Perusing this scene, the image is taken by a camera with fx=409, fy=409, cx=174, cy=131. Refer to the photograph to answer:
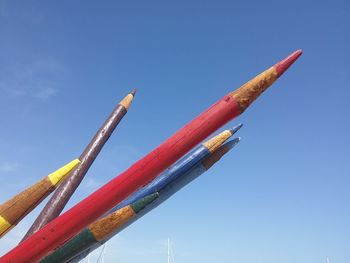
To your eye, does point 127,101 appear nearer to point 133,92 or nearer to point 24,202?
point 133,92

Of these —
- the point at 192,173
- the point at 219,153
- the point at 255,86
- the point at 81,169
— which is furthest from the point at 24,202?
the point at 219,153

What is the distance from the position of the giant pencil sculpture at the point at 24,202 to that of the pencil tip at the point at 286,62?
3.86 m

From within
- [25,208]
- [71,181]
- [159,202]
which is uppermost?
[71,181]

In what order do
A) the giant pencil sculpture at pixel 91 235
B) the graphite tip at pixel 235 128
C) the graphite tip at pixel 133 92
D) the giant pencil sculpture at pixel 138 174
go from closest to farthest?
1. the giant pencil sculpture at pixel 138 174
2. the giant pencil sculpture at pixel 91 235
3. the graphite tip at pixel 235 128
4. the graphite tip at pixel 133 92

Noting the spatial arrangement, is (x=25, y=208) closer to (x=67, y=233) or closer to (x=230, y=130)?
(x=67, y=233)

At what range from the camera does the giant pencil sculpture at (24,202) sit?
20.9ft

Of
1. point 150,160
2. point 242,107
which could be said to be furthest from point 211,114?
point 150,160

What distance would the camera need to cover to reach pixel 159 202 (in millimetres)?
8664

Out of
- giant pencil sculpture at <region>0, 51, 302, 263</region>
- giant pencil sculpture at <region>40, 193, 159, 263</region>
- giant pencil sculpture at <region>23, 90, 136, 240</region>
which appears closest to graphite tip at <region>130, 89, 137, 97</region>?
giant pencil sculpture at <region>23, 90, 136, 240</region>

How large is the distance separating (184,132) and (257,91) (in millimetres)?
1194

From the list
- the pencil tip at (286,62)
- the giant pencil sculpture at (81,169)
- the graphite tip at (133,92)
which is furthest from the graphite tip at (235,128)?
the pencil tip at (286,62)

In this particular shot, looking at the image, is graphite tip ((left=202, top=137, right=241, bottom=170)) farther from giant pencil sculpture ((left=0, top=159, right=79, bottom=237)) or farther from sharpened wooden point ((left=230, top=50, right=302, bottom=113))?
giant pencil sculpture ((left=0, top=159, right=79, bottom=237))

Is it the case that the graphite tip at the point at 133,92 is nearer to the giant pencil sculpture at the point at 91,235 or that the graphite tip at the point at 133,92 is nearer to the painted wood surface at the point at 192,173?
the painted wood surface at the point at 192,173

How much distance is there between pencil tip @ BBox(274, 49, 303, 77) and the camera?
5884mm
